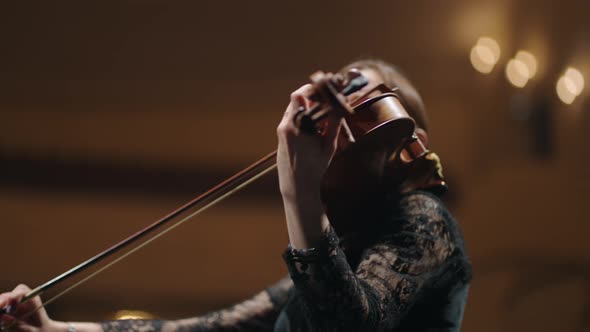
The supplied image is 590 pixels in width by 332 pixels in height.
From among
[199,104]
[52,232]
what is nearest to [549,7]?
[199,104]

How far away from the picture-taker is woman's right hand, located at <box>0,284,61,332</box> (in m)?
1.02

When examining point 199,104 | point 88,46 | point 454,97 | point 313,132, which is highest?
point 88,46

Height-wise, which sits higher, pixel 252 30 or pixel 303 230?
pixel 252 30

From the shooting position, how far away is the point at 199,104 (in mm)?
2590

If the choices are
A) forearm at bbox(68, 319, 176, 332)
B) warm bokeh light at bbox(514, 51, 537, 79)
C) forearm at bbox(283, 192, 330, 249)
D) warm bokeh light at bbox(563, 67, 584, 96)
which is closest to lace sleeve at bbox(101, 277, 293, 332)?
forearm at bbox(68, 319, 176, 332)

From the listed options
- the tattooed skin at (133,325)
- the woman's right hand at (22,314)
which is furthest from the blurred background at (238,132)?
the woman's right hand at (22,314)

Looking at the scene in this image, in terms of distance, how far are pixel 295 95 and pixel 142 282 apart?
1.95 m

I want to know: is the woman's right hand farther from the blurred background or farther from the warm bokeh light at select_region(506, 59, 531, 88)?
the warm bokeh light at select_region(506, 59, 531, 88)

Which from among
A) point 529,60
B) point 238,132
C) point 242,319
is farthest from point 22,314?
point 529,60

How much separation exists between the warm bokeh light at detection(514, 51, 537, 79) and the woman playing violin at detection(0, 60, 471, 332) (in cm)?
184

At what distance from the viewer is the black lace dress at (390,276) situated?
0.75 metres

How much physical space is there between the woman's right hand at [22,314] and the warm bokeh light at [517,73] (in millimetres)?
2261

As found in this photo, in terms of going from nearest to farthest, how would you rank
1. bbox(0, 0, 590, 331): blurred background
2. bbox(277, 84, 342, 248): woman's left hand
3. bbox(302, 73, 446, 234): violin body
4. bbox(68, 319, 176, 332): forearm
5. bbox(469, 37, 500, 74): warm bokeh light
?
bbox(277, 84, 342, 248): woman's left hand → bbox(302, 73, 446, 234): violin body → bbox(68, 319, 176, 332): forearm → bbox(0, 0, 590, 331): blurred background → bbox(469, 37, 500, 74): warm bokeh light

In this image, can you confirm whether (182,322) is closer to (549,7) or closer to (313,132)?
(313,132)
